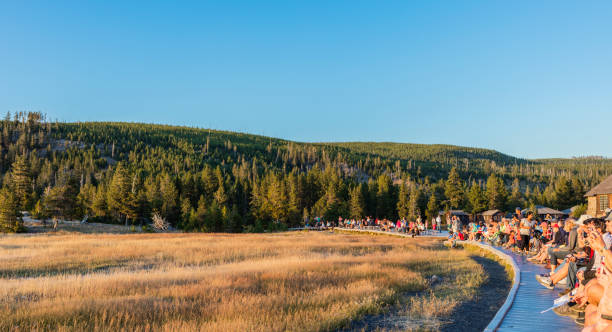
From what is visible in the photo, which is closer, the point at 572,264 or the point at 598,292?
the point at 598,292

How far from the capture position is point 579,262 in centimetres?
873

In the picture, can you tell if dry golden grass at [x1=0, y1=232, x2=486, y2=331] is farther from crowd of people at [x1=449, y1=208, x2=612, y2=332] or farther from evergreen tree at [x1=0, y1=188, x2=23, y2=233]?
evergreen tree at [x1=0, y1=188, x2=23, y2=233]

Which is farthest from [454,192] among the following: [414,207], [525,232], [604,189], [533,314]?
[533,314]

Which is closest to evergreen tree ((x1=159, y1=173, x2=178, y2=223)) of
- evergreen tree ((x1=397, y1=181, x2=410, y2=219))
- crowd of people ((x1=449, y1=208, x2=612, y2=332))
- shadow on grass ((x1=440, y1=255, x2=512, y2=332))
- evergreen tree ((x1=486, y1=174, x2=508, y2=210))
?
evergreen tree ((x1=397, y1=181, x2=410, y2=219))

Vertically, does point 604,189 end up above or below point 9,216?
above

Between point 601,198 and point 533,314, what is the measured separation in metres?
38.9

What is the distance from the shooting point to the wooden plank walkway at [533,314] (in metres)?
6.89

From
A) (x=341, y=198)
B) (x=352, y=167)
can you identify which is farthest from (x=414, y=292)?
(x=352, y=167)

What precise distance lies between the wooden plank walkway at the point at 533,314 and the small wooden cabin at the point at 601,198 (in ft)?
110

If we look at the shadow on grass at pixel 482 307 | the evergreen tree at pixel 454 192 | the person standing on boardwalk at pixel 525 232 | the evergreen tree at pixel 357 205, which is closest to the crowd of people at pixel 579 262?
the person standing on boardwalk at pixel 525 232

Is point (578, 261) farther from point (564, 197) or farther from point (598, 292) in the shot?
point (564, 197)

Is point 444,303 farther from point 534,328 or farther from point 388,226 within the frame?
point 388,226

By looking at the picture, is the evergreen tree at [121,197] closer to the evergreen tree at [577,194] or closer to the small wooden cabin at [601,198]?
the small wooden cabin at [601,198]

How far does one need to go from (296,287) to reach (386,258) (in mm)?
9146
